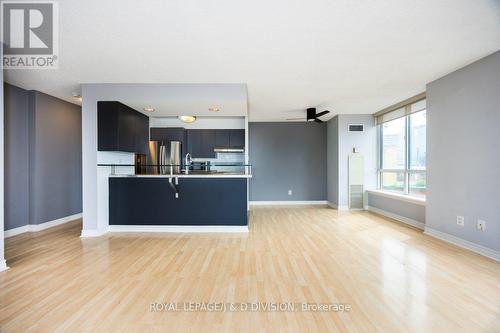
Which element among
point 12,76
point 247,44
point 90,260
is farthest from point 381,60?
point 12,76

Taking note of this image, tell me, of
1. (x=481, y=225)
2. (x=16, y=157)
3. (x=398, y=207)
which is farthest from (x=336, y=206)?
(x=16, y=157)

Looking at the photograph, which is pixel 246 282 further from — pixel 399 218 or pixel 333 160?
pixel 333 160

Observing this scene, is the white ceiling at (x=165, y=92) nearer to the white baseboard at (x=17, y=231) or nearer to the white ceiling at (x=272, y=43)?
the white ceiling at (x=272, y=43)

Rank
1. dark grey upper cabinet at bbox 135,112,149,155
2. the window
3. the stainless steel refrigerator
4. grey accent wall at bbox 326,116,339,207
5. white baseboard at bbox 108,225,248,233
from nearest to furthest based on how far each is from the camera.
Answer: white baseboard at bbox 108,225,248,233
the window
dark grey upper cabinet at bbox 135,112,149,155
the stainless steel refrigerator
grey accent wall at bbox 326,116,339,207

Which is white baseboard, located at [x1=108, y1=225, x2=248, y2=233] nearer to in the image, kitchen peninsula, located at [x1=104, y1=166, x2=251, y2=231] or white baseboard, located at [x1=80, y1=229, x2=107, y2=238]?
kitchen peninsula, located at [x1=104, y1=166, x2=251, y2=231]

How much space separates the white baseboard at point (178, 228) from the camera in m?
4.37

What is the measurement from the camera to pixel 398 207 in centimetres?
522

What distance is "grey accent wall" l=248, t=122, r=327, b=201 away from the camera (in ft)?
24.2

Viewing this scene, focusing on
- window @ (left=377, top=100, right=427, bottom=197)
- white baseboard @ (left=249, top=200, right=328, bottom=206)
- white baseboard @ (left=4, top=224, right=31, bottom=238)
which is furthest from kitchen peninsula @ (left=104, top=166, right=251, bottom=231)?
window @ (left=377, top=100, right=427, bottom=197)

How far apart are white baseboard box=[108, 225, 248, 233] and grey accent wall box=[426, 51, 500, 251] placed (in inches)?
126

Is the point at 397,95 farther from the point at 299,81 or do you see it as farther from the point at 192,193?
the point at 192,193

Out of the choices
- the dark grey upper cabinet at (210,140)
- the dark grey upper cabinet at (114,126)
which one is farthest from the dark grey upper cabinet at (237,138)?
the dark grey upper cabinet at (114,126)

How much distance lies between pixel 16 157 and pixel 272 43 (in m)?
4.71

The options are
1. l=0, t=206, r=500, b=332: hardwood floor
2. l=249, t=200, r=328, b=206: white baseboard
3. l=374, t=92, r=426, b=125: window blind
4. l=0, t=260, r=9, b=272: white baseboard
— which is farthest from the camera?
l=249, t=200, r=328, b=206: white baseboard
